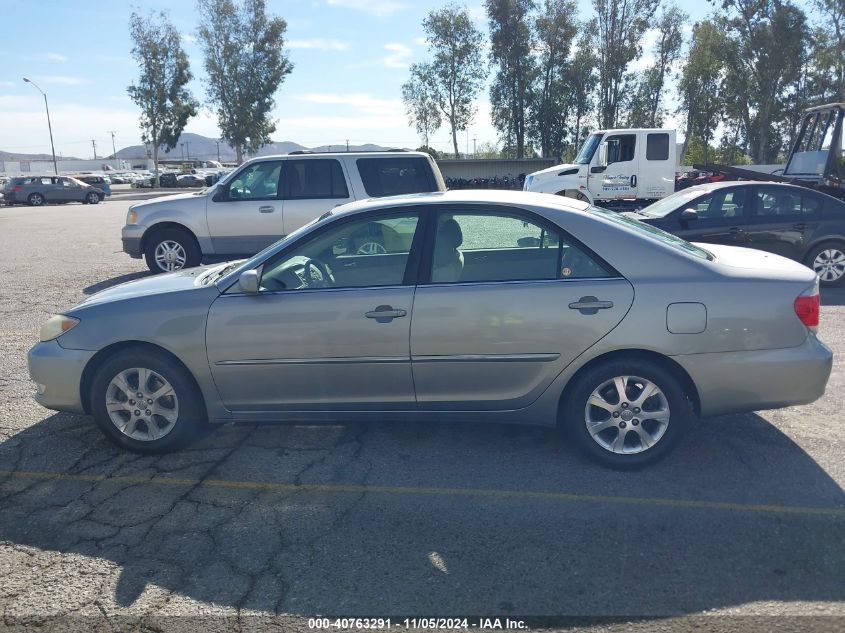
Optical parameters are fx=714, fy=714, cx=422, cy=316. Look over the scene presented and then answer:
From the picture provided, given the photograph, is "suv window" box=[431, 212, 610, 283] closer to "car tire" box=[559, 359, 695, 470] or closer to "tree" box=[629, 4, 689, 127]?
"car tire" box=[559, 359, 695, 470]

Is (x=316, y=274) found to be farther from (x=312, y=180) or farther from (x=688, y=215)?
(x=688, y=215)

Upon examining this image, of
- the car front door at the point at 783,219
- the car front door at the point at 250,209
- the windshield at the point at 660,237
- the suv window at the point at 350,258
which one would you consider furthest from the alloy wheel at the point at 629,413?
the car front door at the point at 250,209

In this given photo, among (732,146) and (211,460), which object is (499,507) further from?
(732,146)

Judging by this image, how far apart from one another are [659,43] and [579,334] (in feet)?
144

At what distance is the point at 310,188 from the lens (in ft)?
35.1

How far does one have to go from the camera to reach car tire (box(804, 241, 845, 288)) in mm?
9862

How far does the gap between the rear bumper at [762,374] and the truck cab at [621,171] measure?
45.8ft

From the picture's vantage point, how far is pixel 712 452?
178 inches

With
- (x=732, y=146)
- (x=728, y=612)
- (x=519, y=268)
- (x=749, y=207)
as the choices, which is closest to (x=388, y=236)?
(x=519, y=268)

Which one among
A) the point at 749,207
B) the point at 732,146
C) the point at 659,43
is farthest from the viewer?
the point at 732,146

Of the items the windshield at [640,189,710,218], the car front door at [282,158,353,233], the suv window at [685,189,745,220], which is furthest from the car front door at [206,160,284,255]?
the suv window at [685,189,745,220]

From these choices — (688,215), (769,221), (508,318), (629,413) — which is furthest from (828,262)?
(508,318)

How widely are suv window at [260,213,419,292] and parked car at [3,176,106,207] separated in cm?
3935

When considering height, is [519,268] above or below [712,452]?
above
